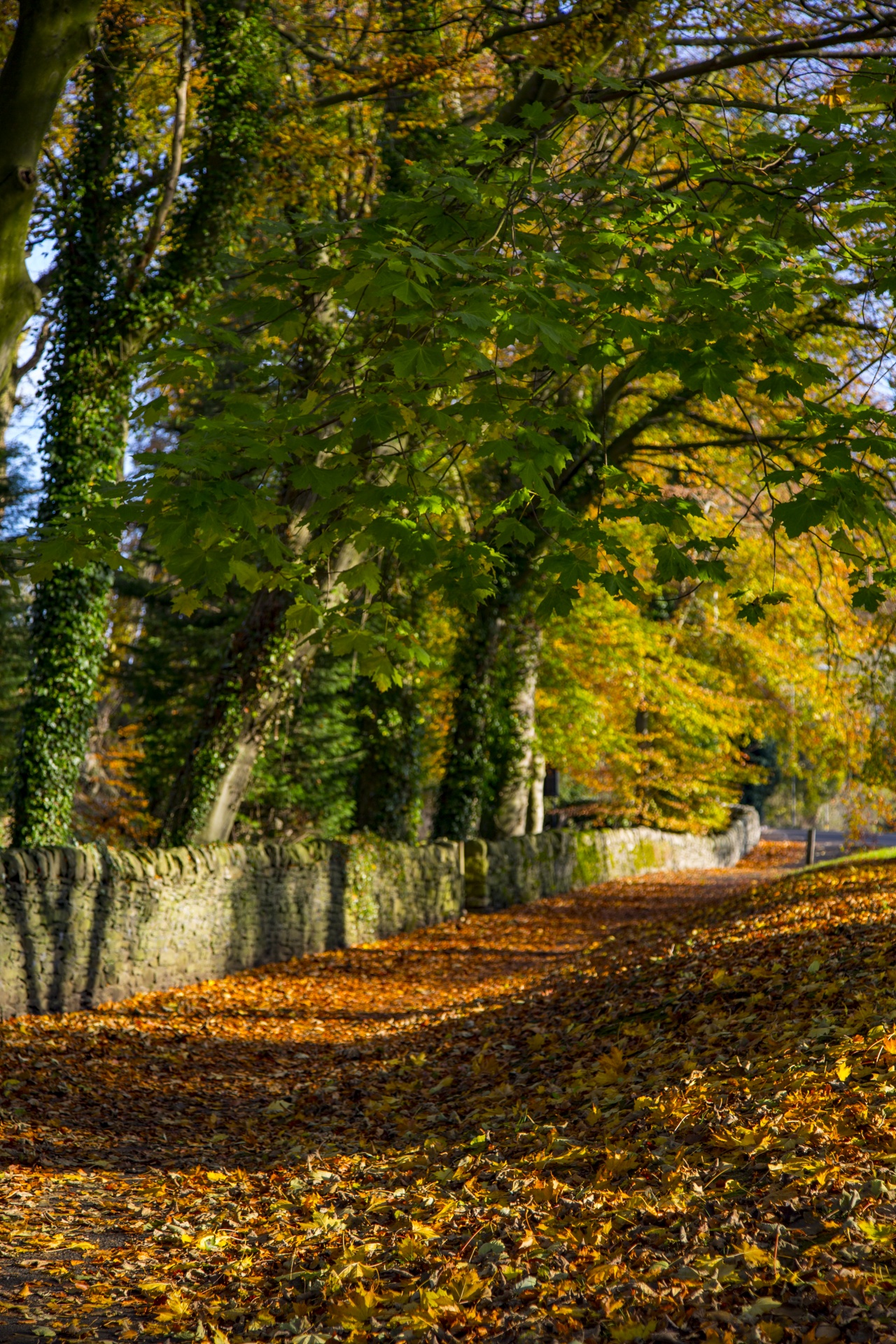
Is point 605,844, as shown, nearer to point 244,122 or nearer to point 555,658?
point 555,658

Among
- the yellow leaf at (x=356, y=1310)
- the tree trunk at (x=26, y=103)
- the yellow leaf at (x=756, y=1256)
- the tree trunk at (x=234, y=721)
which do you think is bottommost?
the yellow leaf at (x=356, y=1310)

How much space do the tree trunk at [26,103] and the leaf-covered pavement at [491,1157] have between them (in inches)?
179

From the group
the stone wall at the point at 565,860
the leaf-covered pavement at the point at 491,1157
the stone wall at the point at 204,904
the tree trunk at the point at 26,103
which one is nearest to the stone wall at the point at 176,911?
the stone wall at the point at 204,904

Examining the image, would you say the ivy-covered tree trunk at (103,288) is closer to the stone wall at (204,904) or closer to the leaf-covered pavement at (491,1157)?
the stone wall at (204,904)

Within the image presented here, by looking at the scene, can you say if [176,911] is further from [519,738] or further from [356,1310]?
[519,738]

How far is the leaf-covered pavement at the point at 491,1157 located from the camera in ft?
10.4

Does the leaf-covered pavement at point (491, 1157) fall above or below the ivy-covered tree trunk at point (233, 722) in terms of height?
below

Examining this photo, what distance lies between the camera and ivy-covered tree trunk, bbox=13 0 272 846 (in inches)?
422

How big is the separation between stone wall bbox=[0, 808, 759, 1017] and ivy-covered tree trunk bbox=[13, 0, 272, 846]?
199cm

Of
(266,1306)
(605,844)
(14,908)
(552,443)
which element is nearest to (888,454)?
(552,443)

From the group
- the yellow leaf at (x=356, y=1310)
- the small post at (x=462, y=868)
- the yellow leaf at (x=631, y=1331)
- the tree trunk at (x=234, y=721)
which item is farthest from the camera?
the small post at (x=462, y=868)

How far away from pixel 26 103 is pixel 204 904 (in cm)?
669

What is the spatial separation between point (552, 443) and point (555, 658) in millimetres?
15106

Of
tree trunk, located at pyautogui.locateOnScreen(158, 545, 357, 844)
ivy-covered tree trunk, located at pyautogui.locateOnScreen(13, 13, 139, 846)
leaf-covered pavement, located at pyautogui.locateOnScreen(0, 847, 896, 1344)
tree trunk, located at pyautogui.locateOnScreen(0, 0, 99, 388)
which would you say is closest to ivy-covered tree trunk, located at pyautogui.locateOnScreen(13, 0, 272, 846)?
ivy-covered tree trunk, located at pyautogui.locateOnScreen(13, 13, 139, 846)
